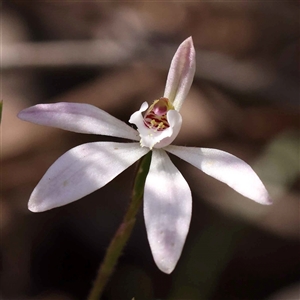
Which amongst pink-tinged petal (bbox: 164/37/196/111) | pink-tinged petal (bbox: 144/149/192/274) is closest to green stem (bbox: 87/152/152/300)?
pink-tinged petal (bbox: 144/149/192/274)

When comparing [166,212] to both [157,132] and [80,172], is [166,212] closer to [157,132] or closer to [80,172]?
[80,172]

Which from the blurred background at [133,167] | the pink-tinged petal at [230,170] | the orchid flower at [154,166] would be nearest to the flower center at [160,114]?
the orchid flower at [154,166]

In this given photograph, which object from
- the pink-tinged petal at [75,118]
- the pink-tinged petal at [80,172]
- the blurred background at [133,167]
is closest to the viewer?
the pink-tinged petal at [80,172]

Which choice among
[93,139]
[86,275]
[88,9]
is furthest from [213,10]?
[86,275]

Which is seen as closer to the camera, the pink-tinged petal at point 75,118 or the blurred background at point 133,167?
the pink-tinged petal at point 75,118

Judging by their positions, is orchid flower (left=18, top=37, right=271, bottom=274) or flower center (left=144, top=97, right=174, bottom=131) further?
flower center (left=144, top=97, right=174, bottom=131)

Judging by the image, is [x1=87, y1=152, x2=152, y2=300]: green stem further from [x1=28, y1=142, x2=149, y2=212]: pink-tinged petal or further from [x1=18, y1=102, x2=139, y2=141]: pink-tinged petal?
[x1=18, y1=102, x2=139, y2=141]: pink-tinged petal

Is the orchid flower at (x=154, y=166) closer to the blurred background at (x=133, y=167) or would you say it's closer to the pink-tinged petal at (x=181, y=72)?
the pink-tinged petal at (x=181, y=72)
